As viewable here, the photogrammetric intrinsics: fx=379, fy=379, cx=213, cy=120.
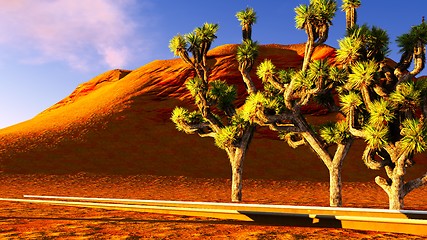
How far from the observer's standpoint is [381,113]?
43.4 feet

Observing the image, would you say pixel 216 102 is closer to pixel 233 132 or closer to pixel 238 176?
pixel 233 132

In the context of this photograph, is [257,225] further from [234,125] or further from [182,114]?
[182,114]

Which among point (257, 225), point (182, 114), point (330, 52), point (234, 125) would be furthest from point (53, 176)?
point (330, 52)

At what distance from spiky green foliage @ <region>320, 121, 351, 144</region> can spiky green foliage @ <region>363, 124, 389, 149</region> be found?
1787 millimetres

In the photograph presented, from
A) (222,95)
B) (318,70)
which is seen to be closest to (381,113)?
(318,70)

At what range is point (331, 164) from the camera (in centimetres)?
1565

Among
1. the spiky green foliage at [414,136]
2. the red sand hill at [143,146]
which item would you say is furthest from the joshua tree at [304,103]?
the red sand hill at [143,146]

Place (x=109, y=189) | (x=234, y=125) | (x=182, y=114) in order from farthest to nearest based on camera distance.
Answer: (x=109, y=189)
(x=182, y=114)
(x=234, y=125)

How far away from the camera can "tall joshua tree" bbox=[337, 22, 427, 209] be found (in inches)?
521

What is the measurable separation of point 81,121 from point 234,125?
98.7 ft

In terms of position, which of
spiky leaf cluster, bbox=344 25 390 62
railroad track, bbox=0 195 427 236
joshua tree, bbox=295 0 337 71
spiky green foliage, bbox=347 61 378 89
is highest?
joshua tree, bbox=295 0 337 71

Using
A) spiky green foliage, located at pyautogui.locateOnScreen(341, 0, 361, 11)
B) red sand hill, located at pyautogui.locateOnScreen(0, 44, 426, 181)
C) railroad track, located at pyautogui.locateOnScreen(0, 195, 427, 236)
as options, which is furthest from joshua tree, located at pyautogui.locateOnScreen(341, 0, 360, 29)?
red sand hill, located at pyautogui.locateOnScreen(0, 44, 426, 181)

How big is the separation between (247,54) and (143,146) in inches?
876

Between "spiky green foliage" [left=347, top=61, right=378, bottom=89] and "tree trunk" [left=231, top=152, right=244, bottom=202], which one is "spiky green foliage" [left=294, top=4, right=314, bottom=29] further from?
"tree trunk" [left=231, top=152, right=244, bottom=202]
